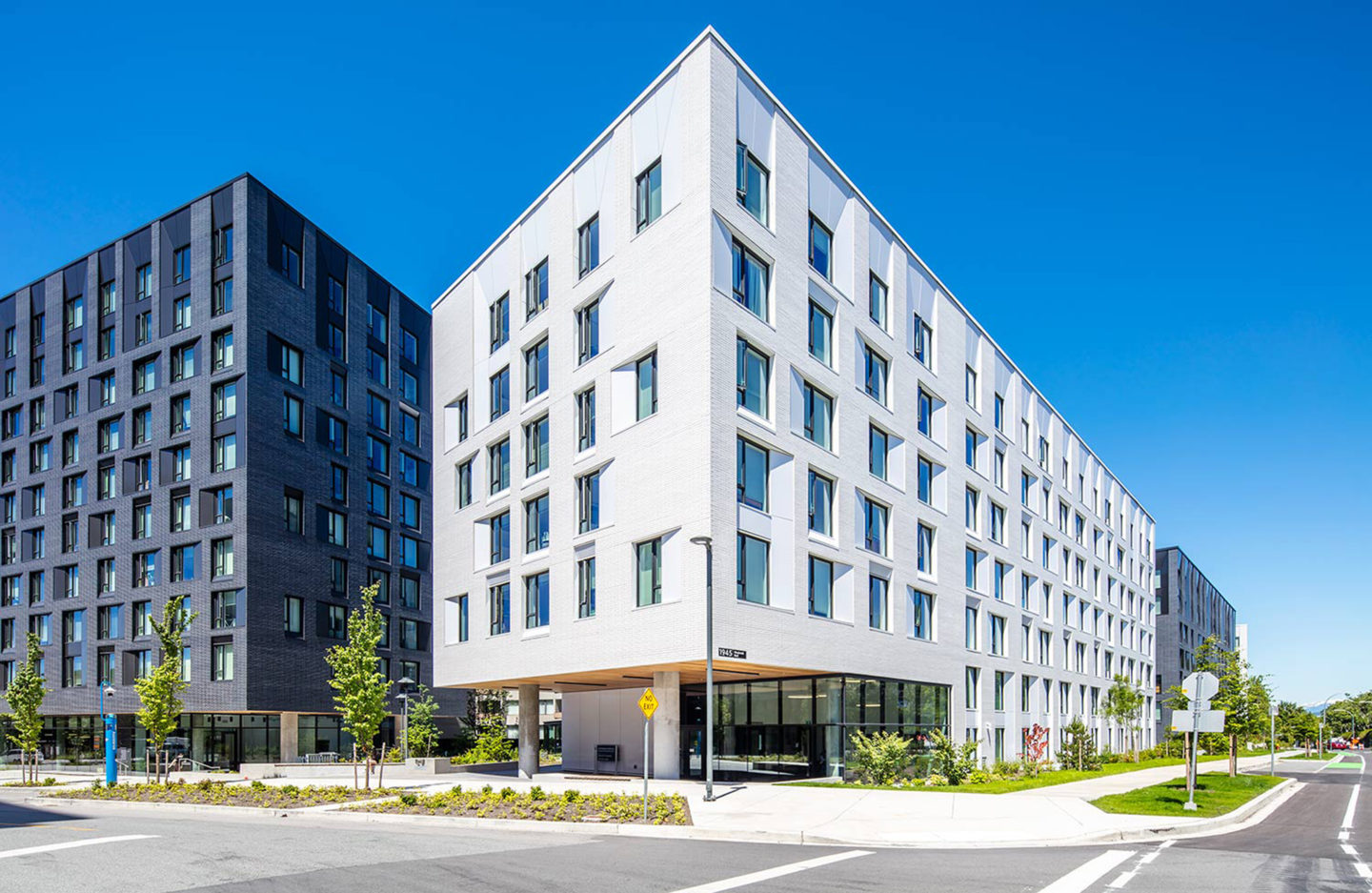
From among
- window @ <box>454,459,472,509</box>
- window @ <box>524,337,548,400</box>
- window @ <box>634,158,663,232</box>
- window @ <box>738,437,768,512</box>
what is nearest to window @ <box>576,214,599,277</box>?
window @ <box>634,158,663,232</box>

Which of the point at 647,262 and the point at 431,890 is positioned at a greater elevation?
the point at 647,262

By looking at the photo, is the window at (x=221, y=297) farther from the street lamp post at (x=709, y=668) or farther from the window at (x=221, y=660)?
the street lamp post at (x=709, y=668)

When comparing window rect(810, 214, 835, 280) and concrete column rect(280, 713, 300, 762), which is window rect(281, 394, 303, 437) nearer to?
concrete column rect(280, 713, 300, 762)

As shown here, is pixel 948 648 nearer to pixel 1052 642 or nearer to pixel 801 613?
pixel 801 613

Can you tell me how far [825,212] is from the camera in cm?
3697

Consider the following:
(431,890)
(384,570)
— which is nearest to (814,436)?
(431,890)

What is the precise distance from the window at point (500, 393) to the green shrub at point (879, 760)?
18.3 meters

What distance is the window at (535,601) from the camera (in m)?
36.8

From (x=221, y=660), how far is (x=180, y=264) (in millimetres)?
22943

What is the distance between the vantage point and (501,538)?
40719 mm

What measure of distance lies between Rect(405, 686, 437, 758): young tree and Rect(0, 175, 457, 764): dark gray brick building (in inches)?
175

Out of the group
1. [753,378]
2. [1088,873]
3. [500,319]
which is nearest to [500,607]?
[500,319]

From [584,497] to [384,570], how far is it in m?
39.0

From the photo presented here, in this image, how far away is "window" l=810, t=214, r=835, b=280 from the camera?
36.2 m
